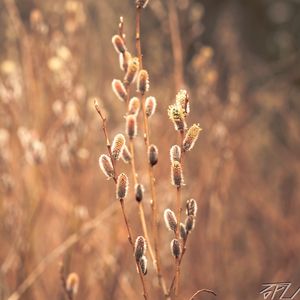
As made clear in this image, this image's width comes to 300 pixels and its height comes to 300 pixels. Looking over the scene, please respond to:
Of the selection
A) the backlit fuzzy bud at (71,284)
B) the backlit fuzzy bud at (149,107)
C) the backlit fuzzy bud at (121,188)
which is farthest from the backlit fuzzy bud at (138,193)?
the backlit fuzzy bud at (71,284)

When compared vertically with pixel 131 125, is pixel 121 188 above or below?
below

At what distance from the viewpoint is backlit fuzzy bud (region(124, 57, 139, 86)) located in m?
0.92

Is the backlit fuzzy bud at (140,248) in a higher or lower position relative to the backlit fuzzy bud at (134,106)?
lower

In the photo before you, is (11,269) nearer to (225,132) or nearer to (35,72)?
(35,72)

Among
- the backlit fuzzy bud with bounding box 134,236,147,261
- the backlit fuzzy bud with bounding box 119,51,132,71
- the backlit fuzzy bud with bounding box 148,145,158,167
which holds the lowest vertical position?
the backlit fuzzy bud with bounding box 134,236,147,261

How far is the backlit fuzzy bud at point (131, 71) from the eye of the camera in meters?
0.92

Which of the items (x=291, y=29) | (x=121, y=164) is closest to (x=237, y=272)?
(x=121, y=164)

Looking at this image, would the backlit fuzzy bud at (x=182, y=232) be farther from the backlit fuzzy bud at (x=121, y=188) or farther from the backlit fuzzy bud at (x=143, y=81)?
the backlit fuzzy bud at (x=143, y=81)

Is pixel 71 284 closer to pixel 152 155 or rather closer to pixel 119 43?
pixel 152 155

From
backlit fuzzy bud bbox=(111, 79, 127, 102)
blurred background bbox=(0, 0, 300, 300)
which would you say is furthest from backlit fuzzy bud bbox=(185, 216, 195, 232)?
blurred background bbox=(0, 0, 300, 300)

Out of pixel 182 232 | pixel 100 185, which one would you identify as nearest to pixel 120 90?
pixel 182 232

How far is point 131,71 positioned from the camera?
0.92 meters

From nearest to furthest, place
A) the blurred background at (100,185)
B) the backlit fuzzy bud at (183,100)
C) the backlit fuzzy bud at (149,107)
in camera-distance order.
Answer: the backlit fuzzy bud at (183,100) → the backlit fuzzy bud at (149,107) → the blurred background at (100,185)

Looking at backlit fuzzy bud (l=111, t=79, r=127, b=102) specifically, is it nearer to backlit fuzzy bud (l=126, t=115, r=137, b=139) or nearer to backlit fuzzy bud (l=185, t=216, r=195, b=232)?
backlit fuzzy bud (l=126, t=115, r=137, b=139)
